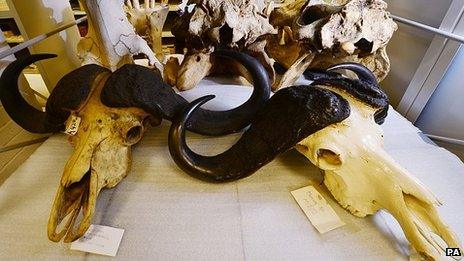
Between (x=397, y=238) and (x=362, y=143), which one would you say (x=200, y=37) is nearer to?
(x=362, y=143)

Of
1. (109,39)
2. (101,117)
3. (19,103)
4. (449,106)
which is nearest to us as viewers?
(101,117)

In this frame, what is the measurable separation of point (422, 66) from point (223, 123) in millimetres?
1179

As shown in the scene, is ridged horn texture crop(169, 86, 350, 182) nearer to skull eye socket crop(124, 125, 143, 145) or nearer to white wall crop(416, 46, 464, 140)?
skull eye socket crop(124, 125, 143, 145)

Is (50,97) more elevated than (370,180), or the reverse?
(50,97)

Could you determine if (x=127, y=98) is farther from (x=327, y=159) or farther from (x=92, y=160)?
(x=327, y=159)

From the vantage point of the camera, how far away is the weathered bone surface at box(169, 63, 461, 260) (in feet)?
2.10

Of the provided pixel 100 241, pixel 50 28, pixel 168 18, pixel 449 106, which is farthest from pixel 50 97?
pixel 168 18

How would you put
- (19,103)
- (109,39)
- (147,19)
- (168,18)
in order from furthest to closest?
(168,18), (147,19), (109,39), (19,103)

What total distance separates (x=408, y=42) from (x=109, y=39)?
1.63m

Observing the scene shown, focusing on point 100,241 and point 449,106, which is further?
point 449,106

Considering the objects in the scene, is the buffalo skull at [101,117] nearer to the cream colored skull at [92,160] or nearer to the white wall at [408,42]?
the cream colored skull at [92,160]

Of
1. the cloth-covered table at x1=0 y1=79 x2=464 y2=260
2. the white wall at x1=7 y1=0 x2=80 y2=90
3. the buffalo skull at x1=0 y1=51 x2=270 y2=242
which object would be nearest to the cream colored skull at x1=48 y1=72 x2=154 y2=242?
the buffalo skull at x1=0 y1=51 x2=270 y2=242

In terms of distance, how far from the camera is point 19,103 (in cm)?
94

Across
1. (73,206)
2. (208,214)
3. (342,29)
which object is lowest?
(208,214)
